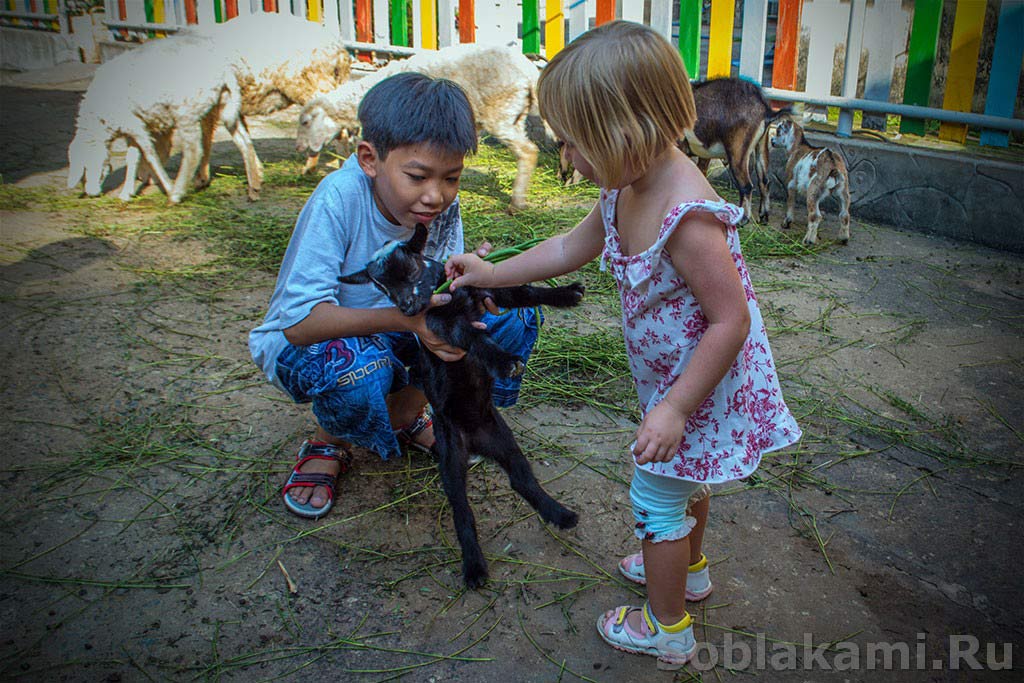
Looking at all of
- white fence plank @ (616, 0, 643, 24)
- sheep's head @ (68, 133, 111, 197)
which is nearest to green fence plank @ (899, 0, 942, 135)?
white fence plank @ (616, 0, 643, 24)

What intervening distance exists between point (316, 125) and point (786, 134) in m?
4.09

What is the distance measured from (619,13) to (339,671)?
22.7ft

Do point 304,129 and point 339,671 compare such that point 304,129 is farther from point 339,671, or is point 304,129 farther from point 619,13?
point 339,671

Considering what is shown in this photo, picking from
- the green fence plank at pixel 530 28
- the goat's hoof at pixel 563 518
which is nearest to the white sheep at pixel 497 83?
the green fence plank at pixel 530 28

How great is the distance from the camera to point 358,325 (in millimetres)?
2137

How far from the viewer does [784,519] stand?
2.46 meters

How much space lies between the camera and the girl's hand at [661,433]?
63.4 inches

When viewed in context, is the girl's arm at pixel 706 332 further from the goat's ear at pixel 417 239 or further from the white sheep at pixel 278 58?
the white sheep at pixel 278 58

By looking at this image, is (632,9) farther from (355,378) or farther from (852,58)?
(355,378)

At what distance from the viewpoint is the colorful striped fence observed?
531 centimetres

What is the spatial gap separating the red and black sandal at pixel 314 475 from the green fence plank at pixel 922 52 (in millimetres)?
5279

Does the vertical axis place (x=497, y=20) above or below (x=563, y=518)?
above

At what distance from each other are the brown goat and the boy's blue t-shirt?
3.87 metres

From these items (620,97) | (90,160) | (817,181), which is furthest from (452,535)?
(90,160)
